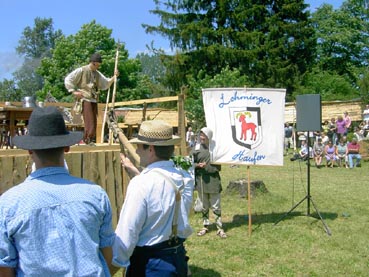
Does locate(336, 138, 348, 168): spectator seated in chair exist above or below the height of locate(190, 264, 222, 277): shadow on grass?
above

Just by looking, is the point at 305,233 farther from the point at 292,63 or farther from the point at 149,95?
the point at 149,95

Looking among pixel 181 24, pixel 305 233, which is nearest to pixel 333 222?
pixel 305 233

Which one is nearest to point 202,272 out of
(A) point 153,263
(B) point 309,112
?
(A) point 153,263

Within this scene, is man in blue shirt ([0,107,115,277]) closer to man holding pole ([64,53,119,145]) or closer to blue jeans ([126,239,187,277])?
blue jeans ([126,239,187,277])

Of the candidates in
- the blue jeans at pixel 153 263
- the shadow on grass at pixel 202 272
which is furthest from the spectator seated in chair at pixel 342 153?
the blue jeans at pixel 153 263

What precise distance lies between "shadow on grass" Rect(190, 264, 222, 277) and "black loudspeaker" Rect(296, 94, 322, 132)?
3.64m

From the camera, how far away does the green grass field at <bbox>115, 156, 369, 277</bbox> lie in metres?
6.64

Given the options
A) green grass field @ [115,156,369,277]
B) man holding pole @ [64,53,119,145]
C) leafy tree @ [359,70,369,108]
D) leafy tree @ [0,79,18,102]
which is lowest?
green grass field @ [115,156,369,277]

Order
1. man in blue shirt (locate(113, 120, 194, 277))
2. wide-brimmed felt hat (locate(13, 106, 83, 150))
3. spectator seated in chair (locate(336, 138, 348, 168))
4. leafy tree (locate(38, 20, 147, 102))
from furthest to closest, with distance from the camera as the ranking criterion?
leafy tree (locate(38, 20, 147, 102))
spectator seated in chair (locate(336, 138, 348, 168))
man in blue shirt (locate(113, 120, 194, 277))
wide-brimmed felt hat (locate(13, 106, 83, 150))

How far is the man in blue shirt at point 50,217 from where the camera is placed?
2127 millimetres

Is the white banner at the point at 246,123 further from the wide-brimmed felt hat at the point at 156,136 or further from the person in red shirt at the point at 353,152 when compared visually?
the person in red shirt at the point at 353,152

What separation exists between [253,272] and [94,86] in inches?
157

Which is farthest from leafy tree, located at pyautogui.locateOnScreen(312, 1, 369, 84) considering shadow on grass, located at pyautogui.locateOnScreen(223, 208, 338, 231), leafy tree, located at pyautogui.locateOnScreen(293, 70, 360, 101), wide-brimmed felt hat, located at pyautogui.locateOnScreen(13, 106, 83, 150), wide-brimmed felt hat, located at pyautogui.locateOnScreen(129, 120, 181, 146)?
wide-brimmed felt hat, located at pyautogui.locateOnScreen(13, 106, 83, 150)

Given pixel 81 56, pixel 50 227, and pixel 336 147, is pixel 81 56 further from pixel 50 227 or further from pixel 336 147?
pixel 50 227
